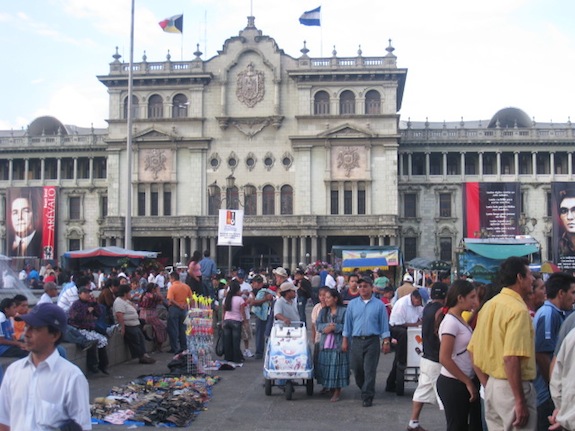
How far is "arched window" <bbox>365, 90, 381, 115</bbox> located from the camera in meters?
54.1

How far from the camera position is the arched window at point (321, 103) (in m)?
54.5

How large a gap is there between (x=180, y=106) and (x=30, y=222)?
45.7 ft

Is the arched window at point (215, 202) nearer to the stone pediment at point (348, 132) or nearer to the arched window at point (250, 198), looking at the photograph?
the arched window at point (250, 198)

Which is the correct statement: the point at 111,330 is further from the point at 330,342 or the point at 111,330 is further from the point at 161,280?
the point at 161,280

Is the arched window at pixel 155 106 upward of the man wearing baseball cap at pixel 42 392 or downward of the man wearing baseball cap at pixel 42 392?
upward

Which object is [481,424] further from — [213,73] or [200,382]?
[213,73]

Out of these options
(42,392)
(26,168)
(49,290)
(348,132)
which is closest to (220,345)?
(49,290)

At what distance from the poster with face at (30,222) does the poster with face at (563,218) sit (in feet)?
115

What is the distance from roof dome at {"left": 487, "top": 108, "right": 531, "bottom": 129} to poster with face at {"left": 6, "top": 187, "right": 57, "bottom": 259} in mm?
36485

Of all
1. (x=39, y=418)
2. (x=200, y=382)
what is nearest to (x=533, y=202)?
(x=200, y=382)

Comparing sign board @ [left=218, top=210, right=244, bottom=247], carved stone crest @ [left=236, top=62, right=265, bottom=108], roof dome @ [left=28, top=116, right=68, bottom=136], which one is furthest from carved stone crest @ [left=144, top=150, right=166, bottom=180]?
sign board @ [left=218, top=210, right=244, bottom=247]

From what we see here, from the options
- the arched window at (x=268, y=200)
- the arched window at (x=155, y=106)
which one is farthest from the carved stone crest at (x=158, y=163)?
the arched window at (x=268, y=200)

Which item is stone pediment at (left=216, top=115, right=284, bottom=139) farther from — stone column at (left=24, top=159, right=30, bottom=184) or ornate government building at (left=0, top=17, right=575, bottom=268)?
stone column at (left=24, top=159, right=30, bottom=184)

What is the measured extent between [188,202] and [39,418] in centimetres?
5028
